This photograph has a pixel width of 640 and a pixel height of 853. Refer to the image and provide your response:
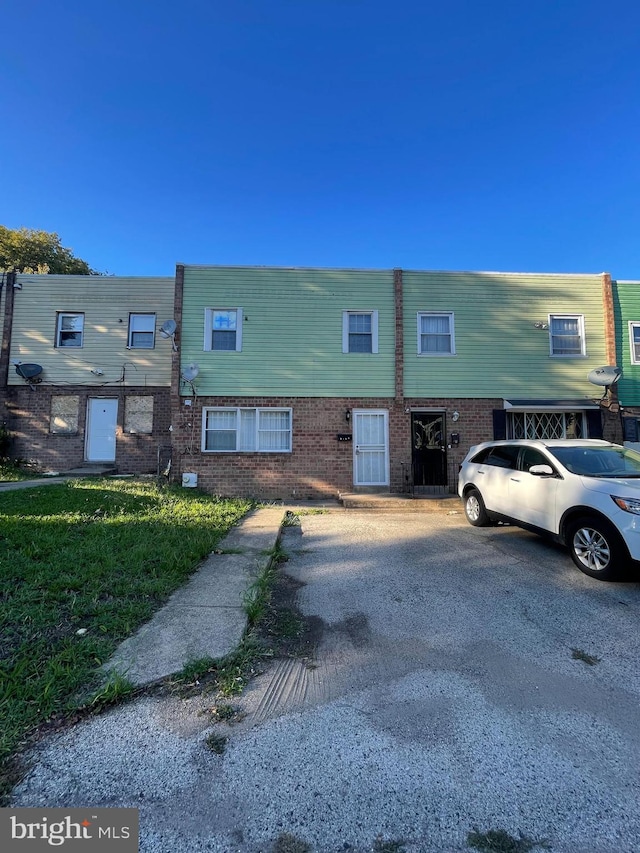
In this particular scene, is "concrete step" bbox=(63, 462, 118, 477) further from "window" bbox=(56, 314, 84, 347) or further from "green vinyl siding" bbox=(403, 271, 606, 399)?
"green vinyl siding" bbox=(403, 271, 606, 399)

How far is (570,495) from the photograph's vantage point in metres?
5.09

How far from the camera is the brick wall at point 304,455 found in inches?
413

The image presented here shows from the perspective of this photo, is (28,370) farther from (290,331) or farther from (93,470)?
(290,331)

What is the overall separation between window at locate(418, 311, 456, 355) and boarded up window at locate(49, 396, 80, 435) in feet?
33.7

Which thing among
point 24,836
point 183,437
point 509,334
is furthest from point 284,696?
point 509,334

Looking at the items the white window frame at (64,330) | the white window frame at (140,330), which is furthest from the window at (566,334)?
the white window frame at (64,330)

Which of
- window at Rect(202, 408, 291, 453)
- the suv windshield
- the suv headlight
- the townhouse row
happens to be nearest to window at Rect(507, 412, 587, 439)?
the townhouse row

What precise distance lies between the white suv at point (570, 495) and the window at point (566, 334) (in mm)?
5796

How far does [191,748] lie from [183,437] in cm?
902

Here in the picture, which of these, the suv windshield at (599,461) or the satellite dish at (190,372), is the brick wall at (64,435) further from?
the suv windshield at (599,461)

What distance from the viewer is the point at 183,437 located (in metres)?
10.5

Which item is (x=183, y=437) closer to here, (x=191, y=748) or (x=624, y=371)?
(x=191, y=748)

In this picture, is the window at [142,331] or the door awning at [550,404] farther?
the window at [142,331]

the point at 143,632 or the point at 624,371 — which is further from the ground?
the point at 624,371
